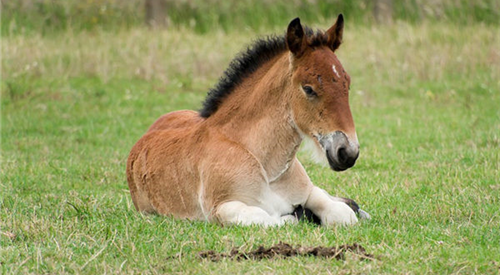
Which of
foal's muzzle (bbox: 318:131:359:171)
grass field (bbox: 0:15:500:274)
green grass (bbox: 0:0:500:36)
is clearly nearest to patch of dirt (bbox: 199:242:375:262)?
grass field (bbox: 0:15:500:274)

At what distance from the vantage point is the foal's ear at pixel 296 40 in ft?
18.1

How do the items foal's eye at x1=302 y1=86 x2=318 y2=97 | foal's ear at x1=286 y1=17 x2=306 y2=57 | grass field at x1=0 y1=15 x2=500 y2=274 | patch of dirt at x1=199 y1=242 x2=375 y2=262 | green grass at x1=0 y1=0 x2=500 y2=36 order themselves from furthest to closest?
1. green grass at x1=0 y1=0 x2=500 y2=36
2. foal's ear at x1=286 y1=17 x2=306 y2=57
3. foal's eye at x1=302 y1=86 x2=318 y2=97
4. grass field at x1=0 y1=15 x2=500 y2=274
5. patch of dirt at x1=199 y1=242 x2=375 y2=262

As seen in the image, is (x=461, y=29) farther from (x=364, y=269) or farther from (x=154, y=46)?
(x=364, y=269)

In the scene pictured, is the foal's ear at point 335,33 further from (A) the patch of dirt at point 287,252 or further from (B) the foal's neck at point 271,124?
(A) the patch of dirt at point 287,252

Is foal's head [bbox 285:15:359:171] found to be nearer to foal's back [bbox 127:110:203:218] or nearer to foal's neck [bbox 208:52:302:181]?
foal's neck [bbox 208:52:302:181]

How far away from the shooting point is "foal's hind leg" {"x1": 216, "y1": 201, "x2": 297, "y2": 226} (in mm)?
5465

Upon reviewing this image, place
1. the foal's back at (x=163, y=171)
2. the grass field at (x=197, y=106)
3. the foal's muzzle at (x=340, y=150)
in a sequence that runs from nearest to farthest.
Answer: the grass field at (x=197, y=106), the foal's muzzle at (x=340, y=150), the foal's back at (x=163, y=171)

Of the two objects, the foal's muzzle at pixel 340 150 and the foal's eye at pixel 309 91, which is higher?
the foal's eye at pixel 309 91

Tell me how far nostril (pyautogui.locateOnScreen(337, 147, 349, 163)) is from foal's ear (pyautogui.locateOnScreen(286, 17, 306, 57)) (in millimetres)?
844

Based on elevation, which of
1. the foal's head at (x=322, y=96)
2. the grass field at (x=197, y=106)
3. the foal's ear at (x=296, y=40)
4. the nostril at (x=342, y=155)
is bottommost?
the grass field at (x=197, y=106)

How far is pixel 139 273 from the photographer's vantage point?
4543 millimetres

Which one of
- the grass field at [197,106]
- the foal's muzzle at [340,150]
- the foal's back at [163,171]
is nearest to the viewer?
the grass field at [197,106]

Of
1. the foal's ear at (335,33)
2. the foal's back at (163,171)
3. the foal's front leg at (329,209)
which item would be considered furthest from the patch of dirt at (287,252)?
the foal's ear at (335,33)

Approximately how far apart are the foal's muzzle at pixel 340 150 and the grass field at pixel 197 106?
490 millimetres
